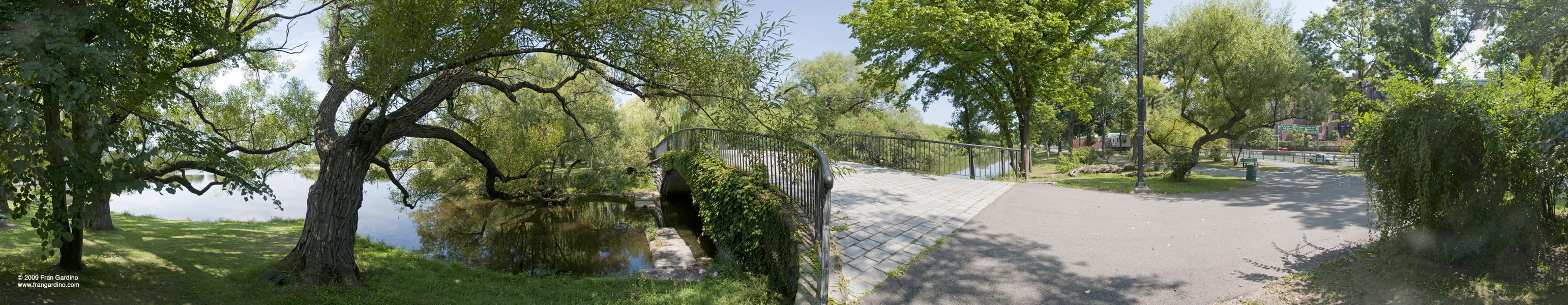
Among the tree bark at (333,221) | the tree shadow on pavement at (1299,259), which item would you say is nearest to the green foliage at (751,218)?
the tree shadow on pavement at (1299,259)

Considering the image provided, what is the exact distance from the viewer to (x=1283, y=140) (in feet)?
162

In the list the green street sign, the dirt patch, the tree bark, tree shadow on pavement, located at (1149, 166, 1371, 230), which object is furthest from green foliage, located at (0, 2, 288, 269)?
the green street sign

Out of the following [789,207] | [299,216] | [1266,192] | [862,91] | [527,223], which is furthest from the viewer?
[862,91]

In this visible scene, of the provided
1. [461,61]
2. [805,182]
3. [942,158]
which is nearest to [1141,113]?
[942,158]

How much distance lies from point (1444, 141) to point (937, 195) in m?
5.89

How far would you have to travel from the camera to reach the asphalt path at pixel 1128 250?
4699 mm

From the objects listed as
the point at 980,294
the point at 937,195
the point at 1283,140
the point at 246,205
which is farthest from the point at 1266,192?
the point at 1283,140

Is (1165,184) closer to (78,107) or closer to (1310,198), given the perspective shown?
(1310,198)

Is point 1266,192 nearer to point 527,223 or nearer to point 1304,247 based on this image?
point 1304,247

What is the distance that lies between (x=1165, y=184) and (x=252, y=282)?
52.5 feet

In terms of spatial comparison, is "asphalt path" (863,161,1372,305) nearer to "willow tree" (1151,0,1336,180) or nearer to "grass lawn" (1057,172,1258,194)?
"grass lawn" (1057,172,1258,194)

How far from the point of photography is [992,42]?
49.6 feet

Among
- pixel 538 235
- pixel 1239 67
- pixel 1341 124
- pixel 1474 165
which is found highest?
pixel 1239 67

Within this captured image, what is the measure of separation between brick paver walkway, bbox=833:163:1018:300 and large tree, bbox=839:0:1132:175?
482 centimetres
